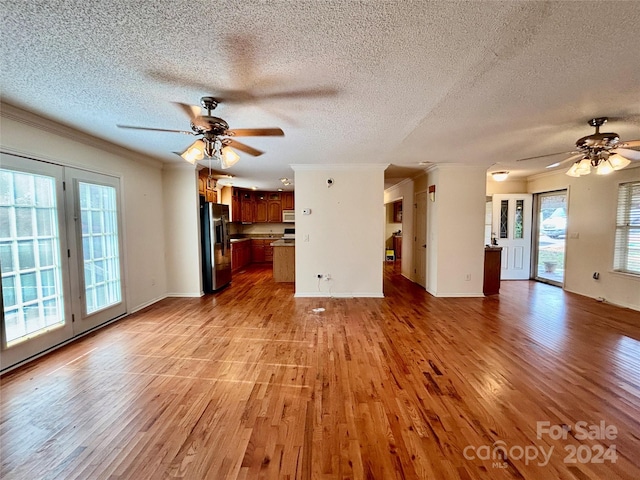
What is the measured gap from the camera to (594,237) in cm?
494

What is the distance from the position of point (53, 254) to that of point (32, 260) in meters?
0.24

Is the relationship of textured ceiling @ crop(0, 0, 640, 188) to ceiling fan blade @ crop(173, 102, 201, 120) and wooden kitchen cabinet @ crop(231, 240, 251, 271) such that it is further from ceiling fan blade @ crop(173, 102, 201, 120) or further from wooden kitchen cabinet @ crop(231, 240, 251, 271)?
wooden kitchen cabinet @ crop(231, 240, 251, 271)

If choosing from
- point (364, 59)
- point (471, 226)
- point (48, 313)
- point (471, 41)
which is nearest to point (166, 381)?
point (48, 313)

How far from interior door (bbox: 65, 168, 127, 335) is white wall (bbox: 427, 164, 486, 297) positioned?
5206 mm

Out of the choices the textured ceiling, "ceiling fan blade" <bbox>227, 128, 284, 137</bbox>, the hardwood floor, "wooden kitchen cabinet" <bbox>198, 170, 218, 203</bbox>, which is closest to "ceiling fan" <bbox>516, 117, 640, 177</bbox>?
the textured ceiling

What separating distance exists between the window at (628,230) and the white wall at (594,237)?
7 cm

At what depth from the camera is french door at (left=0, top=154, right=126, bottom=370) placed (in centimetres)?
253

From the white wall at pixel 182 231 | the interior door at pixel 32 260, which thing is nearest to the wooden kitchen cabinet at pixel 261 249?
the white wall at pixel 182 231

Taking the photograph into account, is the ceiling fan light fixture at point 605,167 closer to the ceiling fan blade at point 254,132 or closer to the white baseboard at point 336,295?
the white baseboard at point 336,295

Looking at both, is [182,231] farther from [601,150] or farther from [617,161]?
[617,161]

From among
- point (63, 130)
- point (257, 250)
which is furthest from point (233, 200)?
point (63, 130)

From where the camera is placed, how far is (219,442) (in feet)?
5.58

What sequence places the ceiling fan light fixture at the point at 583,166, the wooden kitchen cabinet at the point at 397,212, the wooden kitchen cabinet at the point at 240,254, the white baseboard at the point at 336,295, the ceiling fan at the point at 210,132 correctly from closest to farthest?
the ceiling fan at the point at 210,132 → the ceiling fan light fixture at the point at 583,166 → the white baseboard at the point at 336,295 → the wooden kitchen cabinet at the point at 240,254 → the wooden kitchen cabinet at the point at 397,212

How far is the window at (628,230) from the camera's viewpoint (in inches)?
171
